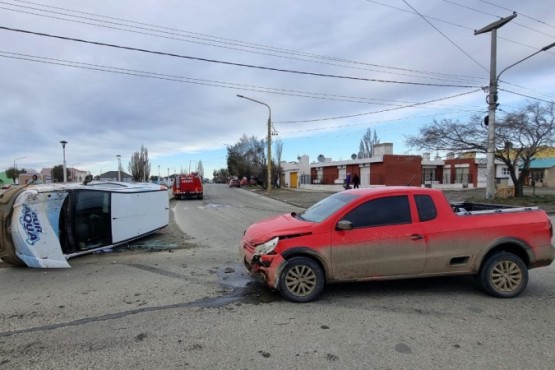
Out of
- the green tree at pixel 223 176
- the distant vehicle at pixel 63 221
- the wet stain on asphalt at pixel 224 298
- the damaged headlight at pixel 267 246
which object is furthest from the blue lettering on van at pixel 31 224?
the green tree at pixel 223 176

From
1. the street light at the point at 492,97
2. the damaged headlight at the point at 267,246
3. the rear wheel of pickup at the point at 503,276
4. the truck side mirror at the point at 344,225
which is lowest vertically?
the rear wheel of pickup at the point at 503,276

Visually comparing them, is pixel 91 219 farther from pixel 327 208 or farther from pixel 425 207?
pixel 425 207

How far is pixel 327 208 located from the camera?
239 inches

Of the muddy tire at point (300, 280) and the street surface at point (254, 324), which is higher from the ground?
the muddy tire at point (300, 280)

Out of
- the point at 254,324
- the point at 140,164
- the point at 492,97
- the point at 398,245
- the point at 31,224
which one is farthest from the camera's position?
the point at 140,164

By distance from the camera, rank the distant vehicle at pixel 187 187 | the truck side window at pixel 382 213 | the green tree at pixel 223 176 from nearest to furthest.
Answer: the truck side window at pixel 382 213, the distant vehicle at pixel 187 187, the green tree at pixel 223 176

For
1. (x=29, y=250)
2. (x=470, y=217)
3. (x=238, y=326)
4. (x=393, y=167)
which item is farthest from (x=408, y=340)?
(x=393, y=167)

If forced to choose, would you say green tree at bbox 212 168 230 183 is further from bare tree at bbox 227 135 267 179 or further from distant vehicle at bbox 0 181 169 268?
distant vehicle at bbox 0 181 169 268

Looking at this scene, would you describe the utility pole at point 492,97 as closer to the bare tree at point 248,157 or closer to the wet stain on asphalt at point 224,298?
the wet stain on asphalt at point 224,298

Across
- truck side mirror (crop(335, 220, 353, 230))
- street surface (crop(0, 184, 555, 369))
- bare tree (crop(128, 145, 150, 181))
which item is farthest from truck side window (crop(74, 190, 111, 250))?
bare tree (crop(128, 145, 150, 181))

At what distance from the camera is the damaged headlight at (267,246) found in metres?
5.36

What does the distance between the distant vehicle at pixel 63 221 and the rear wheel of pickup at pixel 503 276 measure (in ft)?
23.3

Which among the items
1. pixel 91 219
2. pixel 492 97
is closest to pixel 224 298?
pixel 91 219

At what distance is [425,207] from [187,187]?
30769mm
